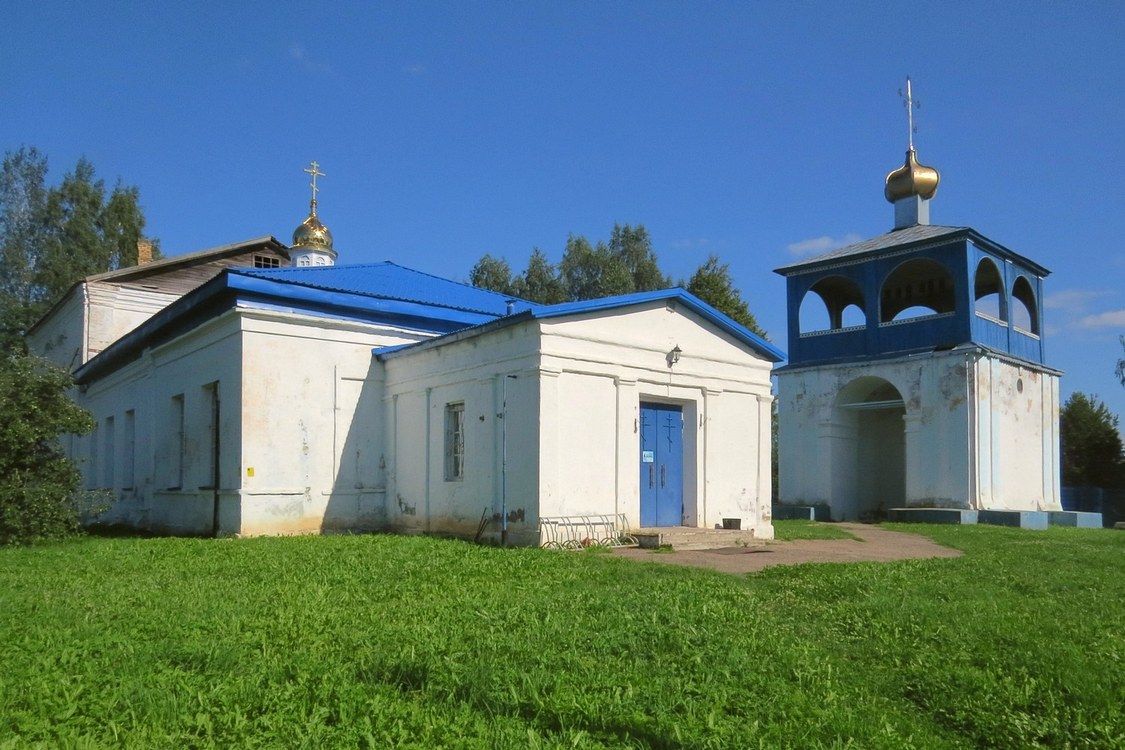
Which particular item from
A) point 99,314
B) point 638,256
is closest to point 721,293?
point 638,256

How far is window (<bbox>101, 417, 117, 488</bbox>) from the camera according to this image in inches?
941

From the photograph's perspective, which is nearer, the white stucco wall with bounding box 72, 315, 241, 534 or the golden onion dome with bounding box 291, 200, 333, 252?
the white stucco wall with bounding box 72, 315, 241, 534

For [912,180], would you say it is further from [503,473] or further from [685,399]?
[503,473]

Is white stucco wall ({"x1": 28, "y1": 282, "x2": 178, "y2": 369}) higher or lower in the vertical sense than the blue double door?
higher

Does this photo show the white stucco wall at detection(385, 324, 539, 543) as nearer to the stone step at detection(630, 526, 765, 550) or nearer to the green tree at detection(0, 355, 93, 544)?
the stone step at detection(630, 526, 765, 550)

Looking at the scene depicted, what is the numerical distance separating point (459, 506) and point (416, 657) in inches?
358

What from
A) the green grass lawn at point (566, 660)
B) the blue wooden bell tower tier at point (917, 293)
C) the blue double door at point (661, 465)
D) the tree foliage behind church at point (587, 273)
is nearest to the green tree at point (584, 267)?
the tree foliage behind church at point (587, 273)

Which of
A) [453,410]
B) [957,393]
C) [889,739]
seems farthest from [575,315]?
[957,393]

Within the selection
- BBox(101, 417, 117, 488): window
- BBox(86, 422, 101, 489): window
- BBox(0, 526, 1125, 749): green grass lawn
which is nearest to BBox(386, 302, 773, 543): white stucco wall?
BBox(0, 526, 1125, 749): green grass lawn

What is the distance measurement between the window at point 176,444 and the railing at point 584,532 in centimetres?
970

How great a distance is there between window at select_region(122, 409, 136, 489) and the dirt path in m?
15.2

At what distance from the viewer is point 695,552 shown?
12.7 metres

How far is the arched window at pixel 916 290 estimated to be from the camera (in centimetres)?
2669

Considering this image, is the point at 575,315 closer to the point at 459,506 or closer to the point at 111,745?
the point at 459,506
